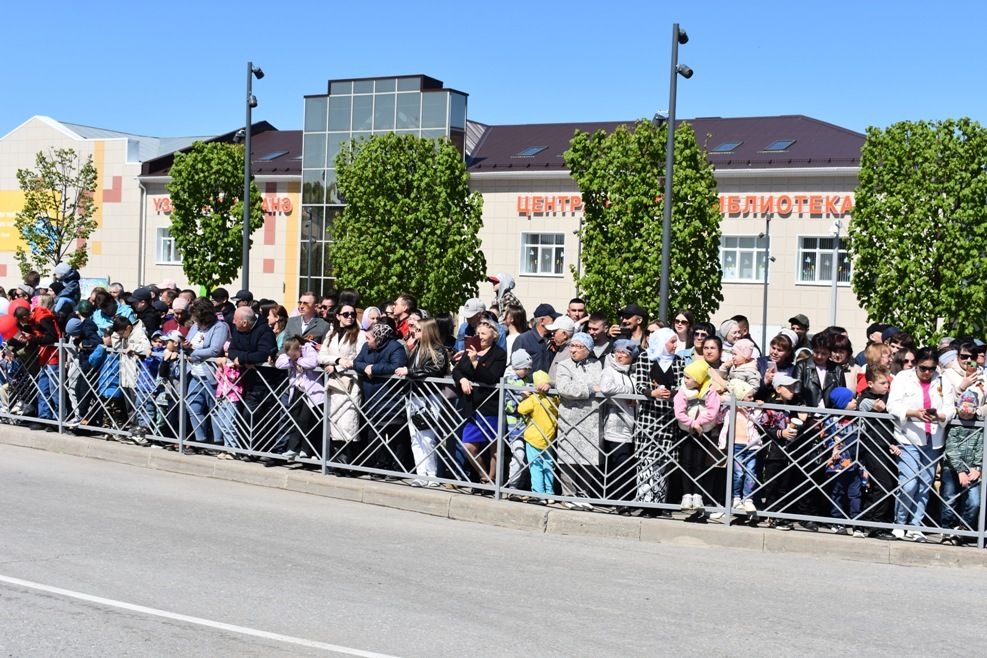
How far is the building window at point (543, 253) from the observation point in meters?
47.9

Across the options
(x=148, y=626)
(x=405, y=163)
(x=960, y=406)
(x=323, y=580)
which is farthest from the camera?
(x=405, y=163)

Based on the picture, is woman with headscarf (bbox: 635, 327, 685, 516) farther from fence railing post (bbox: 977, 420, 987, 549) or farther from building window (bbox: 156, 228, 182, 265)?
building window (bbox: 156, 228, 182, 265)

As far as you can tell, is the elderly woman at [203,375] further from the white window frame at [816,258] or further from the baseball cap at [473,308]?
the white window frame at [816,258]

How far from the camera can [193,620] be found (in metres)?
6.16

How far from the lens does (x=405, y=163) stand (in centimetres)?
4106

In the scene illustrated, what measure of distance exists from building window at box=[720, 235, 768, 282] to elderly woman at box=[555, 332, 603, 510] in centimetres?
3536

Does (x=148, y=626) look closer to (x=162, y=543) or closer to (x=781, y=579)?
(x=162, y=543)

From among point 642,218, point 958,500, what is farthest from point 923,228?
point 958,500

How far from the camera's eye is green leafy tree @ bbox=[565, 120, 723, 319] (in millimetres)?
33562

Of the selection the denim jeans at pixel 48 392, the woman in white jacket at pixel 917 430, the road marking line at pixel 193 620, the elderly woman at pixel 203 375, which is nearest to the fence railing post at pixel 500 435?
the woman in white jacket at pixel 917 430

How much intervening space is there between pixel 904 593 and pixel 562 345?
3.91 m

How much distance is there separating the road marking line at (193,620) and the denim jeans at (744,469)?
4639 millimetres

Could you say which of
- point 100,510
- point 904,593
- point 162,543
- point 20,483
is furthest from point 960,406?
point 20,483

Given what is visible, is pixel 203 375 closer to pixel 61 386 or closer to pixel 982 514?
pixel 61 386
